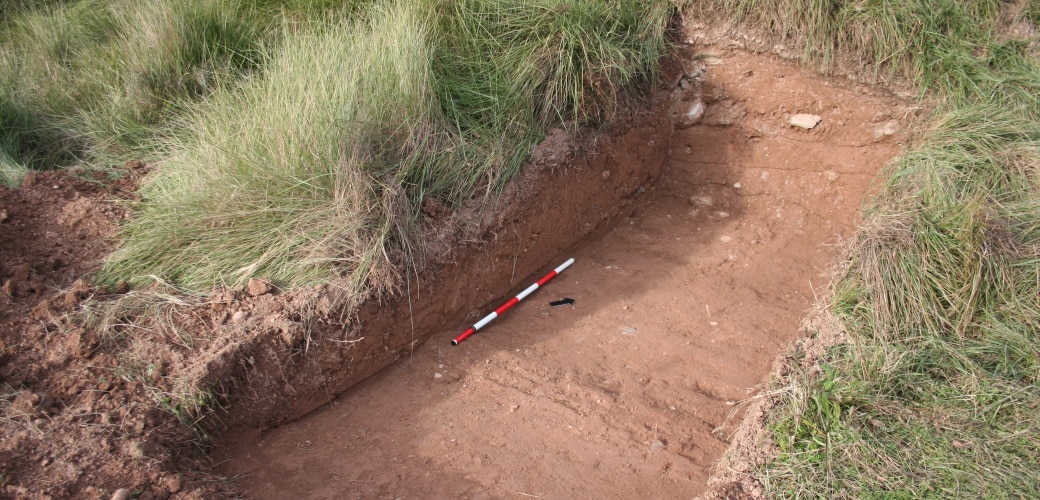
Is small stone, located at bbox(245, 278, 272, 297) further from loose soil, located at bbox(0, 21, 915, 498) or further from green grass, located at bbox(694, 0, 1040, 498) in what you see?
green grass, located at bbox(694, 0, 1040, 498)

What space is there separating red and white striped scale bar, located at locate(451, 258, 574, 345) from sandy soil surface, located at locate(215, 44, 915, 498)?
5 centimetres

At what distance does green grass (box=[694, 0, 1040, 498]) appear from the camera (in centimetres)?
296

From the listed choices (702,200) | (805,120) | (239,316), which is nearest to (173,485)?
(239,316)

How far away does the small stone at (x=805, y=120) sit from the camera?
16.4 feet

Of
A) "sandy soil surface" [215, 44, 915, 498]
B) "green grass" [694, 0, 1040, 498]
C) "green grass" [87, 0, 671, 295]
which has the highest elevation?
"green grass" [87, 0, 671, 295]

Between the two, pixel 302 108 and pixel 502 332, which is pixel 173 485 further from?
pixel 302 108

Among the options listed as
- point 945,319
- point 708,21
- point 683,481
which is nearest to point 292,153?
point 683,481

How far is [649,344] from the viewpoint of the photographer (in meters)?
4.15

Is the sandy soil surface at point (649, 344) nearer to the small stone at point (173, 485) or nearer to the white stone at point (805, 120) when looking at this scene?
the white stone at point (805, 120)

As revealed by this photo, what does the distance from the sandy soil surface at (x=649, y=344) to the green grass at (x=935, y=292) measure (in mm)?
330

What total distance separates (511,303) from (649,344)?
824 mm

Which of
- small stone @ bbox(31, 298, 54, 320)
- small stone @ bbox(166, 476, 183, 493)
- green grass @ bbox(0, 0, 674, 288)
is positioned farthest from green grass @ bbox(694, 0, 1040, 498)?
small stone @ bbox(31, 298, 54, 320)

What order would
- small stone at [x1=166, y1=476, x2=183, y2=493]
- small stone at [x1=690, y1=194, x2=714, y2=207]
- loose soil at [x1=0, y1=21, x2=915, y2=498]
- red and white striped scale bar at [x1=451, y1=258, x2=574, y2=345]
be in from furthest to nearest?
small stone at [x1=690, y1=194, x2=714, y2=207] → red and white striped scale bar at [x1=451, y1=258, x2=574, y2=345] → loose soil at [x1=0, y1=21, x2=915, y2=498] → small stone at [x1=166, y1=476, x2=183, y2=493]

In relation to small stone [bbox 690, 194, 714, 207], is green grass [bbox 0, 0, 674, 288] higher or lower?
higher
